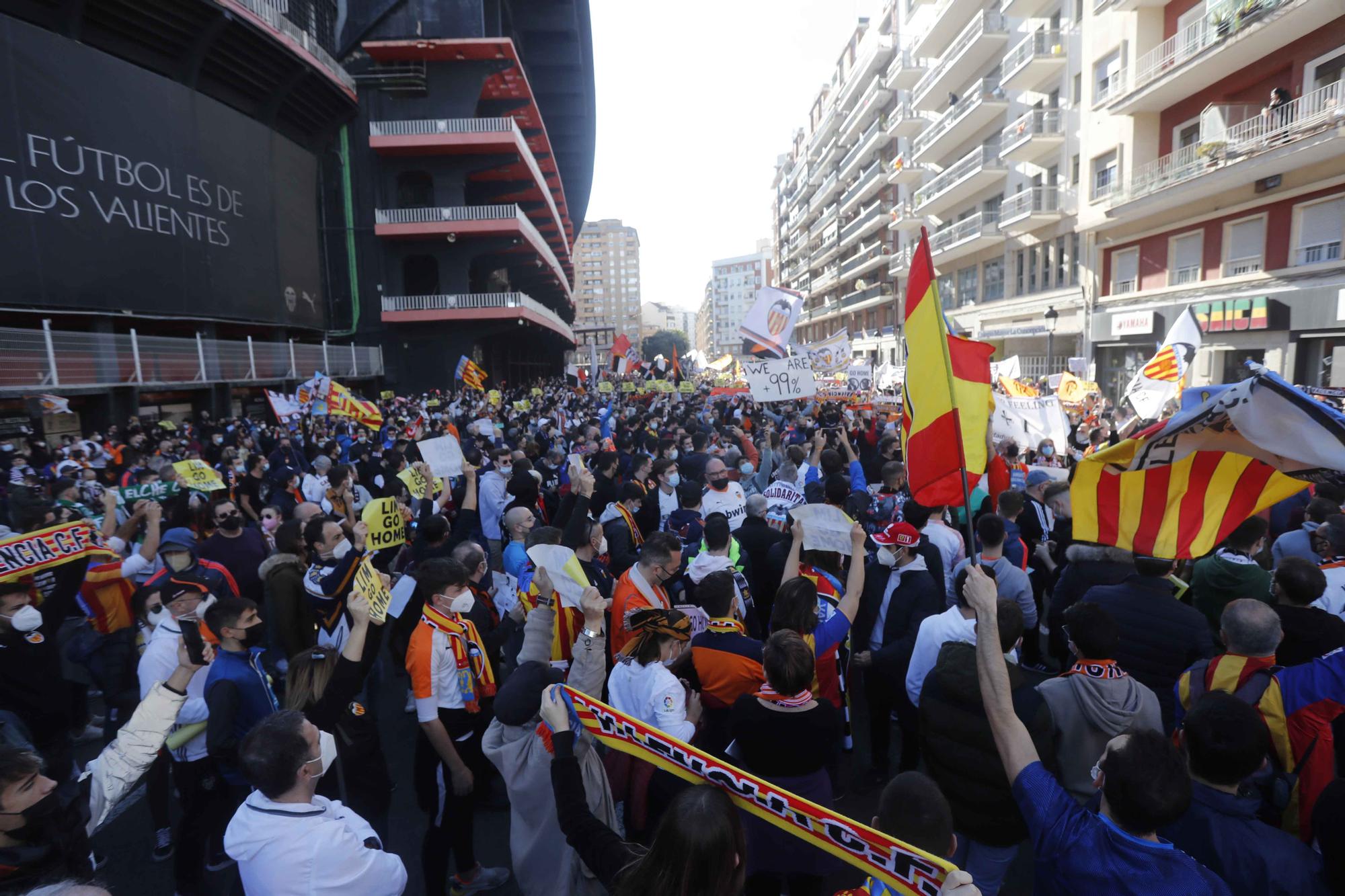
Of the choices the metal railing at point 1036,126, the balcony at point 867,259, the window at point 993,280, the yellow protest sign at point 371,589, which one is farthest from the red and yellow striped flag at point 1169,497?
the balcony at point 867,259

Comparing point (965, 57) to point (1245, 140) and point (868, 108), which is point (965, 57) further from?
point (868, 108)

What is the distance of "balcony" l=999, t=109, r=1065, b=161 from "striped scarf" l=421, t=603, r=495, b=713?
27147 millimetres

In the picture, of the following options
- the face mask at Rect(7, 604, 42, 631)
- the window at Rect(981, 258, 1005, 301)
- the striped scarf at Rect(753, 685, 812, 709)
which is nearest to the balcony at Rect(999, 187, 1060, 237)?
the window at Rect(981, 258, 1005, 301)

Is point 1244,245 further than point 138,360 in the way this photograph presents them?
No

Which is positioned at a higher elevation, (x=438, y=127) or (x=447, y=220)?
(x=438, y=127)

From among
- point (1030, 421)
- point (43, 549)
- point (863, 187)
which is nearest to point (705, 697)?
point (43, 549)

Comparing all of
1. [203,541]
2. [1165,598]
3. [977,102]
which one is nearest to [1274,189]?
[977,102]

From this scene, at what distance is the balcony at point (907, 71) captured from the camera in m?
38.1

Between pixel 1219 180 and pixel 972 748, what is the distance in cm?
1980

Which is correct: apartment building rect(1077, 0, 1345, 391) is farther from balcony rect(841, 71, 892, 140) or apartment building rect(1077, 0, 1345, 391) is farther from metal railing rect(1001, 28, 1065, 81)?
balcony rect(841, 71, 892, 140)

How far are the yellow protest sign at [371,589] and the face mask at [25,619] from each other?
5.98 feet

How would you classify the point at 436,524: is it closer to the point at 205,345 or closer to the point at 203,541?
the point at 203,541

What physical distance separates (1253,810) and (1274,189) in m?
19.9

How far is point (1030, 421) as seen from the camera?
10.2m
